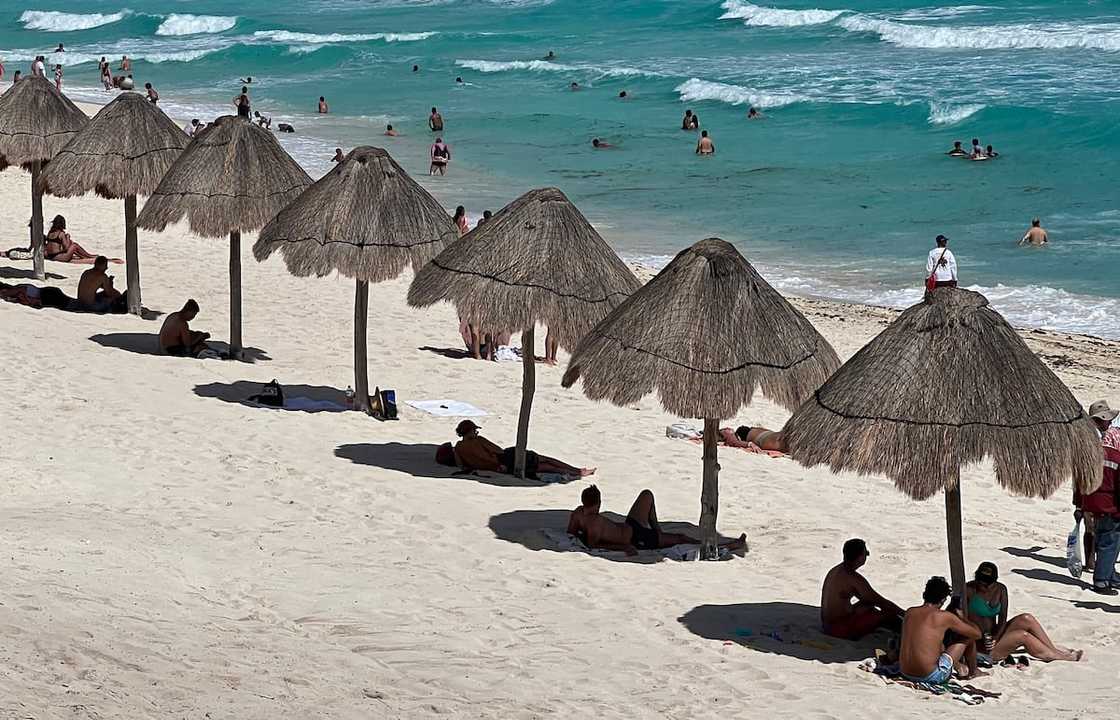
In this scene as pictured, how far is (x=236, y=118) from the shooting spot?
14.4 m

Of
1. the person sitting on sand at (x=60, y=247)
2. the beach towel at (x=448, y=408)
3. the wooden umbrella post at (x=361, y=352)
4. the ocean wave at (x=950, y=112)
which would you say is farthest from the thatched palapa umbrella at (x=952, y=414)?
the ocean wave at (x=950, y=112)

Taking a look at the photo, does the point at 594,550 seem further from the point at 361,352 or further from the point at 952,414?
the point at 361,352

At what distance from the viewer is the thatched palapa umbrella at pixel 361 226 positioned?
12.7 meters

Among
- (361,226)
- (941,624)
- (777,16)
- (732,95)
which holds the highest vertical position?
(777,16)

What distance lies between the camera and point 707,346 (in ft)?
31.2

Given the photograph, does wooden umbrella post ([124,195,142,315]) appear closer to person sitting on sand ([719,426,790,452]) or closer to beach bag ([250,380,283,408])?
beach bag ([250,380,283,408])

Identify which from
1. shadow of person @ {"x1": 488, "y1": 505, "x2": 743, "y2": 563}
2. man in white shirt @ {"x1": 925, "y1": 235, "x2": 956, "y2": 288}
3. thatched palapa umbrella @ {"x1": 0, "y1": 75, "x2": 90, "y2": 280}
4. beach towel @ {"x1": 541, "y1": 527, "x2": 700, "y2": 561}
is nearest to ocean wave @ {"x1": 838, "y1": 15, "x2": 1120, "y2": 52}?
man in white shirt @ {"x1": 925, "y1": 235, "x2": 956, "y2": 288}

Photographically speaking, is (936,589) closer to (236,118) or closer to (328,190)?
(328,190)

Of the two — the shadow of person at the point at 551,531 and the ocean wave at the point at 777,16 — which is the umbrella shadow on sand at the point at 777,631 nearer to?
the shadow of person at the point at 551,531

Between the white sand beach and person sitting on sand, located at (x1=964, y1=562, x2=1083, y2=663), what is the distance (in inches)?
4.9

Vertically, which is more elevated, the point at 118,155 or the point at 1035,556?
the point at 118,155

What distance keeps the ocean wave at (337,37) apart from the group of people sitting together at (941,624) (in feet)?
196

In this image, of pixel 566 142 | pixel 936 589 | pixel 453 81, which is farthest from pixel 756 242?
pixel 453 81

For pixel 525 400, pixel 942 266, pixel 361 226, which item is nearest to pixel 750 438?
pixel 525 400
